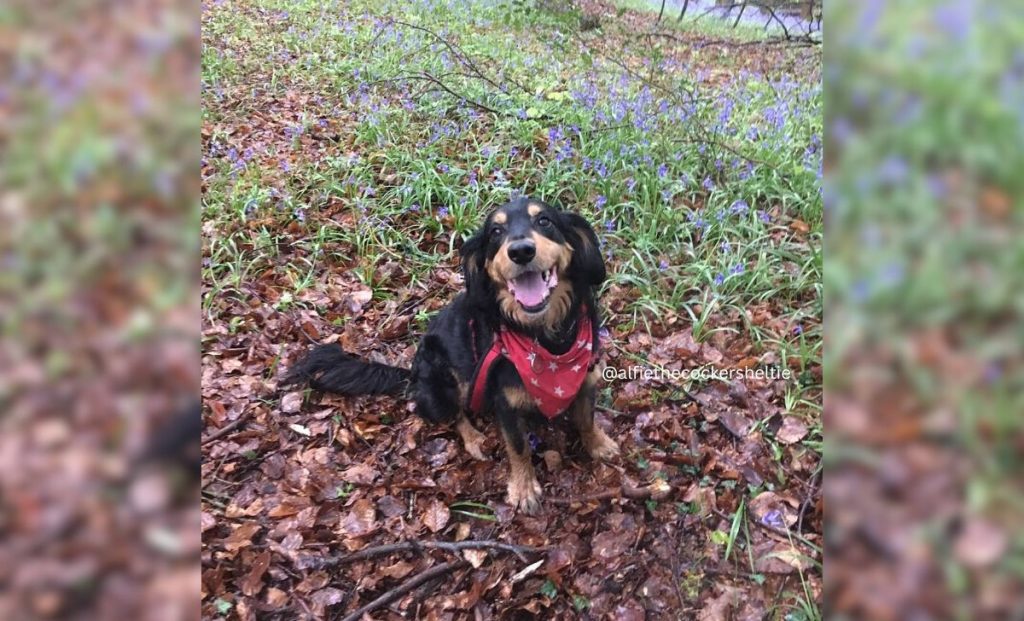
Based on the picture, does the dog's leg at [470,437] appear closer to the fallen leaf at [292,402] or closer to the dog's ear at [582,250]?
the fallen leaf at [292,402]

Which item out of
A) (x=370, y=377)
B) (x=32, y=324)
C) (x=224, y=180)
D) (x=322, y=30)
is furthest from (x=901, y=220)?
(x=322, y=30)

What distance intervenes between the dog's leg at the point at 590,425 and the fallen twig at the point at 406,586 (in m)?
1.14

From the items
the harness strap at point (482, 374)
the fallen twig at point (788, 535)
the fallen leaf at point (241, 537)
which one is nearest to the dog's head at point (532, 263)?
the harness strap at point (482, 374)

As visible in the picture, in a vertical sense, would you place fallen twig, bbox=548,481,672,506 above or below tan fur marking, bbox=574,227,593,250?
below

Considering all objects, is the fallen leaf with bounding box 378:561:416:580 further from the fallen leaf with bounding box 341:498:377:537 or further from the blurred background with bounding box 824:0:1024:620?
the blurred background with bounding box 824:0:1024:620

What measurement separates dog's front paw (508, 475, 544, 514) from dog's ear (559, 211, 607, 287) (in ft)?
4.36

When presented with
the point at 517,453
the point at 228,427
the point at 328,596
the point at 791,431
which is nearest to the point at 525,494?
the point at 517,453

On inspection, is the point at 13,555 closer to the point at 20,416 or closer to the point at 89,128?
the point at 20,416

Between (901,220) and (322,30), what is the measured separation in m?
10.9

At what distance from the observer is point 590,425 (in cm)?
368

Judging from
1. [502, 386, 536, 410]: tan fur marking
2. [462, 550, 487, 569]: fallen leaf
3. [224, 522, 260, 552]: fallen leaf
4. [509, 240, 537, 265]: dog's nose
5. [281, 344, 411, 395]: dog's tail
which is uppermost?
[509, 240, 537, 265]: dog's nose

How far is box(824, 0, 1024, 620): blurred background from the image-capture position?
0.60m

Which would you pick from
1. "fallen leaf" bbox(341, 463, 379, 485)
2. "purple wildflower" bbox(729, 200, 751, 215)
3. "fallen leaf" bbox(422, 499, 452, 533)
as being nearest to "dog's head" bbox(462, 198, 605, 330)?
"fallen leaf" bbox(422, 499, 452, 533)

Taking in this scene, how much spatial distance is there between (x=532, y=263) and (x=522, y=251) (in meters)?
0.10
